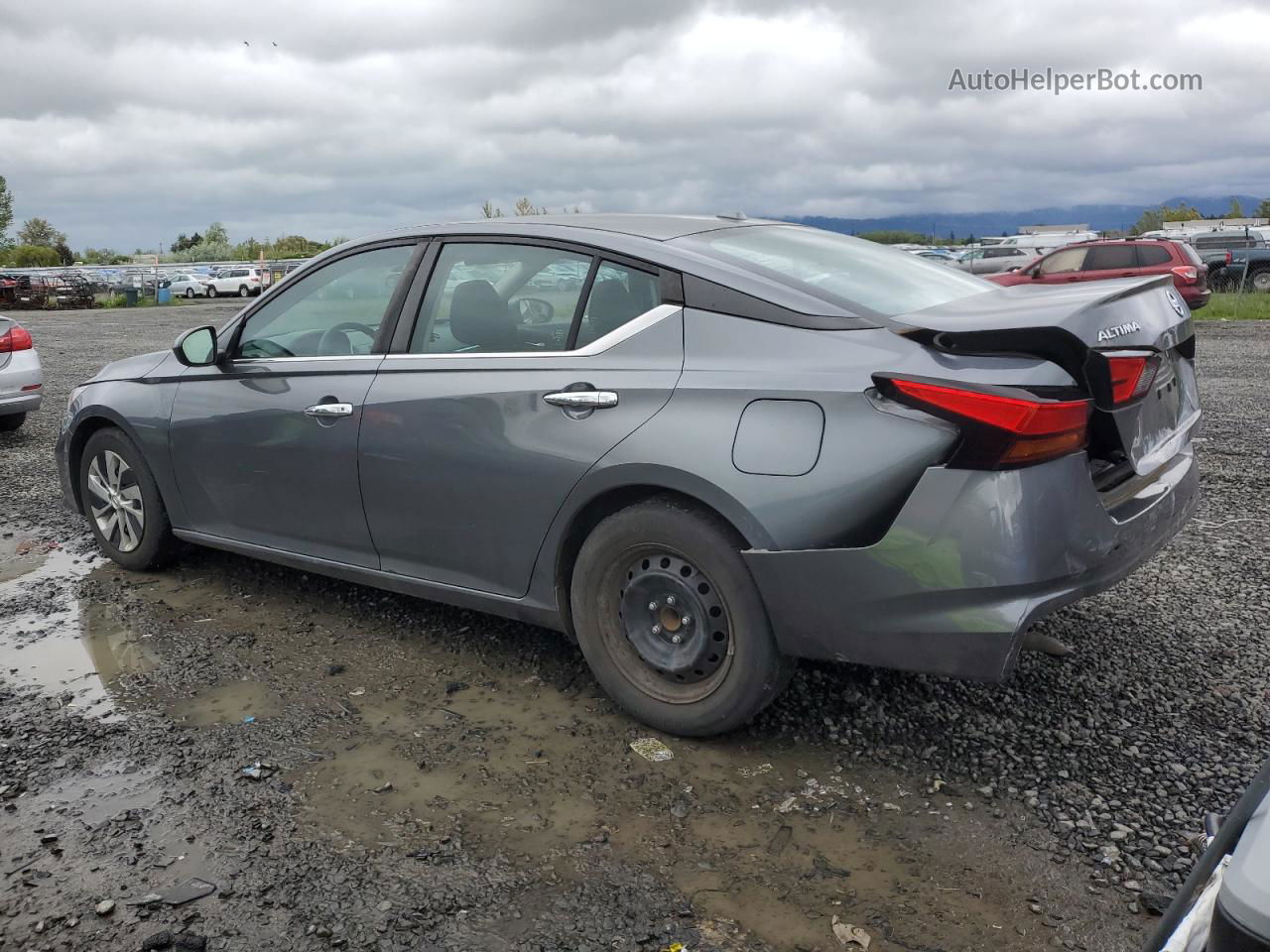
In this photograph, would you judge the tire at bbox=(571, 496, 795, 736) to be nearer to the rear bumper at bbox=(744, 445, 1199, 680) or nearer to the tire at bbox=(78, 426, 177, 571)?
the rear bumper at bbox=(744, 445, 1199, 680)

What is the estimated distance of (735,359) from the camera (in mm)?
3150

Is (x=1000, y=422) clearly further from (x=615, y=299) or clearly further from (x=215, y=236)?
(x=215, y=236)

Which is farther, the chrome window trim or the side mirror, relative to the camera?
the side mirror

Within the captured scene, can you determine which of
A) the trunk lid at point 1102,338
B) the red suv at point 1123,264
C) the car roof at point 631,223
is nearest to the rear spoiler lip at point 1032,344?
the trunk lid at point 1102,338

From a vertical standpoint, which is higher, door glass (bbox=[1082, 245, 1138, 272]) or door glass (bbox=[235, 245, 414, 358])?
door glass (bbox=[1082, 245, 1138, 272])

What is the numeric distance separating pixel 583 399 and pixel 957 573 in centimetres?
126

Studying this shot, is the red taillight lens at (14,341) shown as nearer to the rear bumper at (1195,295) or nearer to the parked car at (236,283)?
the rear bumper at (1195,295)

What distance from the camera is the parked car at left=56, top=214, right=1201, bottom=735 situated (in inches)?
111

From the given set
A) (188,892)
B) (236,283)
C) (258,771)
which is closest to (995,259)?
(236,283)

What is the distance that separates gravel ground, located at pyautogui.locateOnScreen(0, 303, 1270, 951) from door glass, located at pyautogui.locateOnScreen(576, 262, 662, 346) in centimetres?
129

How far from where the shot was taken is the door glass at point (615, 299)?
3.44 m

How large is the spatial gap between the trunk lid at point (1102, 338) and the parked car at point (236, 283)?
42532mm

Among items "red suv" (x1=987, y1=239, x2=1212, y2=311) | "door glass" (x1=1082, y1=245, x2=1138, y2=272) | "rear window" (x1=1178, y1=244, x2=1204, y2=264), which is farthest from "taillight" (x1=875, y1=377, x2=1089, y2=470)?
"rear window" (x1=1178, y1=244, x2=1204, y2=264)

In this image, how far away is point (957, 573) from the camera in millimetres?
2812
